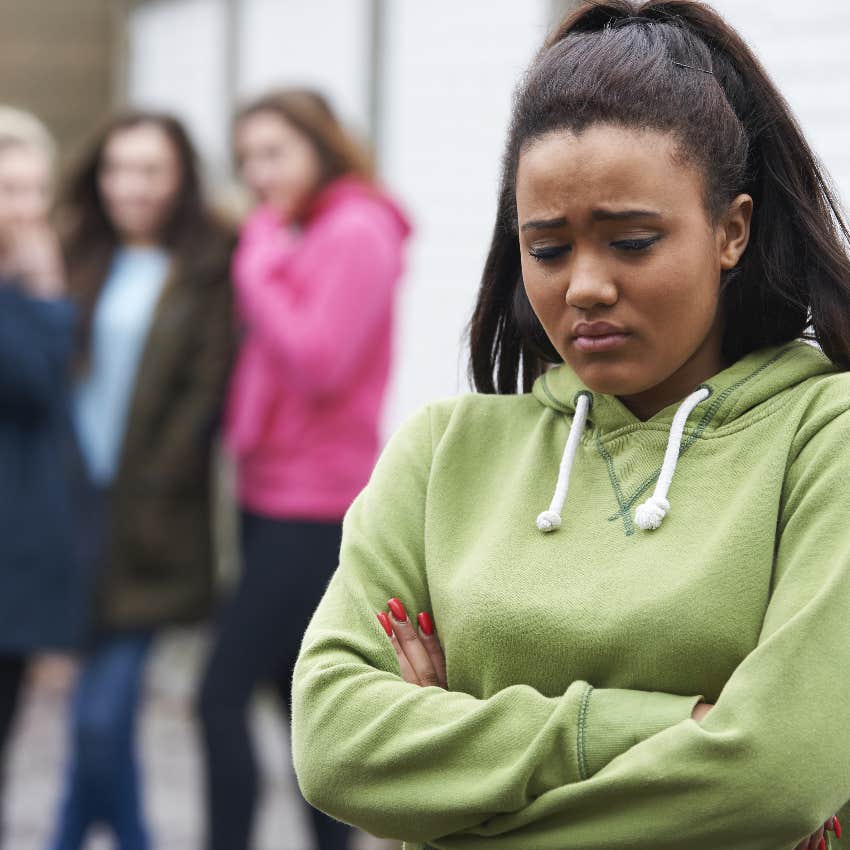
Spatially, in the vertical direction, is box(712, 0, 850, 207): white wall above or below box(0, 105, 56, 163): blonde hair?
above

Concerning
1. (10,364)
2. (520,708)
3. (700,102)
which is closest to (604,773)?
(520,708)

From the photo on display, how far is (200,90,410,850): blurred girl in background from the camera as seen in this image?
4.28 meters

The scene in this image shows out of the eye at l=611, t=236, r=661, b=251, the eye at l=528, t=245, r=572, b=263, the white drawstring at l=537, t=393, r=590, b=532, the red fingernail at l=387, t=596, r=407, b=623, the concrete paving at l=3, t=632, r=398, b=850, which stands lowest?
the concrete paving at l=3, t=632, r=398, b=850

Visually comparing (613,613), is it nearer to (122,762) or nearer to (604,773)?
(604,773)

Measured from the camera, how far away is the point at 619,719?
186cm

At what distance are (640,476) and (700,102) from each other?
420 mm

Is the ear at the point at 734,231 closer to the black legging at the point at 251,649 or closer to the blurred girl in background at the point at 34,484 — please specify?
the black legging at the point at 251,649

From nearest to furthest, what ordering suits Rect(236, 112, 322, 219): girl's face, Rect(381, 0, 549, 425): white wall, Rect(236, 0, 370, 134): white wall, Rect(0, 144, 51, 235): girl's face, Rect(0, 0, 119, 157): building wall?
Rect(236, 112, 322, 219): girl's face, Rect(0, 144, 51, 235): girl's face, Rect(381, 0, 549, 425): white wall, Rect(236, 0, 370, 134): white wall, Rect(0, 0, 119, 157): building wall

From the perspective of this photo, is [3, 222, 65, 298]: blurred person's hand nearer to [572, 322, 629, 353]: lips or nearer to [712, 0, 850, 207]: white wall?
[712, 0, 850, 207]: white wall

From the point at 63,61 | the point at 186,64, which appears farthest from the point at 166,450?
the point at 63,61

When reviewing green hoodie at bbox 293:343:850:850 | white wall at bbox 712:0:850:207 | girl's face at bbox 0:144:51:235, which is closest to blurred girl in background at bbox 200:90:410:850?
girl's face at bbox 0:144:51:235

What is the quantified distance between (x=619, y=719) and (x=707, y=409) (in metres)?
0.37

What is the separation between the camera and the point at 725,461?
6.40 feet

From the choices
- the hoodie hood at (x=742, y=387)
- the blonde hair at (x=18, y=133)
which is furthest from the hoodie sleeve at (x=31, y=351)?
the hoodie hood at (x=742, y=387)
